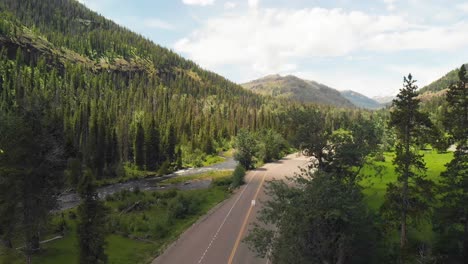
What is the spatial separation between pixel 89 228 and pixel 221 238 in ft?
56.2

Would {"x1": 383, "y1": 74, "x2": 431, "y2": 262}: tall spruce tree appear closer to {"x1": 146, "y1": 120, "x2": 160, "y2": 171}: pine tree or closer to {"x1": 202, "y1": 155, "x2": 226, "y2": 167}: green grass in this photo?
{"x1": 146, "y1": 120, "x2": 160, "y2": 171}: pine tree

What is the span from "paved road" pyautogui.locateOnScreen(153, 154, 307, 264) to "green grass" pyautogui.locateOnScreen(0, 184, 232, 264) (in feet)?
5.66

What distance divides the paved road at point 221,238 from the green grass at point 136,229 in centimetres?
173

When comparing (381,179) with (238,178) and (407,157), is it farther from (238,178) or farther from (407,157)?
(238,178)

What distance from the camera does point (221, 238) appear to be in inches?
1635

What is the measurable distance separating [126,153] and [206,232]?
266 feet

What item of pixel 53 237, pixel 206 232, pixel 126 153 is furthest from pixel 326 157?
pixel 126 153

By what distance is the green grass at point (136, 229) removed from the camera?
35.4m

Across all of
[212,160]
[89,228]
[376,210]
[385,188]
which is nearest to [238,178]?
[385,188]

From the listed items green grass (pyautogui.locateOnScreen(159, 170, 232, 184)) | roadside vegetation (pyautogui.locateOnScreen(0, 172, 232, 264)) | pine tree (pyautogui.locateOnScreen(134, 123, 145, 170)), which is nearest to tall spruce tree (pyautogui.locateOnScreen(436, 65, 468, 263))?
roadside vegetation (pyautogui.locateOnScreen(0, 172, 232, 264))

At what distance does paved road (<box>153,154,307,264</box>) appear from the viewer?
35.3 metres

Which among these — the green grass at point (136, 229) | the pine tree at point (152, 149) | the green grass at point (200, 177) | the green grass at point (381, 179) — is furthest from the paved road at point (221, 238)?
the pine tree at point (152, 149)

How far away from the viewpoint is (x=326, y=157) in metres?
34.1

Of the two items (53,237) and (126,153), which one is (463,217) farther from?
(126,153)
